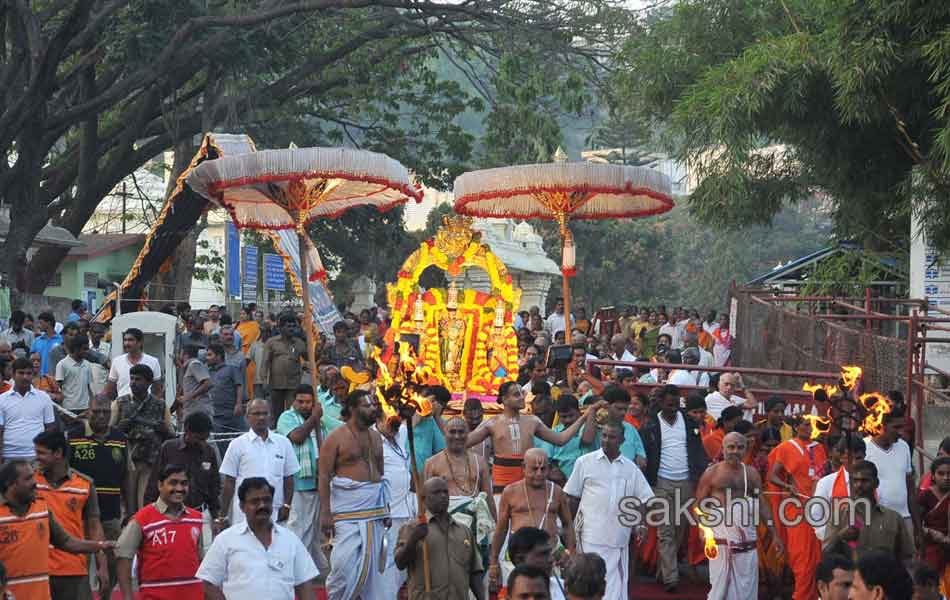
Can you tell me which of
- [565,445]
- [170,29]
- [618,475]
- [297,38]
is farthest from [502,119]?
[618,475]

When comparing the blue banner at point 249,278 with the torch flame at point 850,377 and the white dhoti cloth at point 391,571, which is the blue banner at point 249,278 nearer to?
the white dhoti cloth at point 391,571

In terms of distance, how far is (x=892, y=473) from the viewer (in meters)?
9.86

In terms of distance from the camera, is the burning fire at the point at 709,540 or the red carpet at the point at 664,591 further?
the red carpet at the point at 664,591

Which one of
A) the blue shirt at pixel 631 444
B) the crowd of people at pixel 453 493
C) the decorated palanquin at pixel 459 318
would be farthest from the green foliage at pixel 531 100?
the blue shirt at pixel 631 444

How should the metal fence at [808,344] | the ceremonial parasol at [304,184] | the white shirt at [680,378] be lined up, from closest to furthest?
1. the ceremonial parasol at [304,184]
2. the metal fence at [808,344]
3. the white shirt at [680,378]

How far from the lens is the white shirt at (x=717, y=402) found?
42.2 feet

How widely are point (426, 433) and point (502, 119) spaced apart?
13334mm

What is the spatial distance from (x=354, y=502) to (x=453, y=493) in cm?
71

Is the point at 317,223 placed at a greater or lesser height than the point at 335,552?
greater

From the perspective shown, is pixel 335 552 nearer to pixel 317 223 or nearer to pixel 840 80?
pixel 840 80

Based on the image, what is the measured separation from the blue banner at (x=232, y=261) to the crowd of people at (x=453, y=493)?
8792 millimetres

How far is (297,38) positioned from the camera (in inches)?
934

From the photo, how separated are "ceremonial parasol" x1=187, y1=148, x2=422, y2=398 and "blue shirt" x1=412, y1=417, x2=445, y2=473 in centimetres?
105

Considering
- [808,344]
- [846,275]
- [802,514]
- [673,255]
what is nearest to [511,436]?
[802,514]
